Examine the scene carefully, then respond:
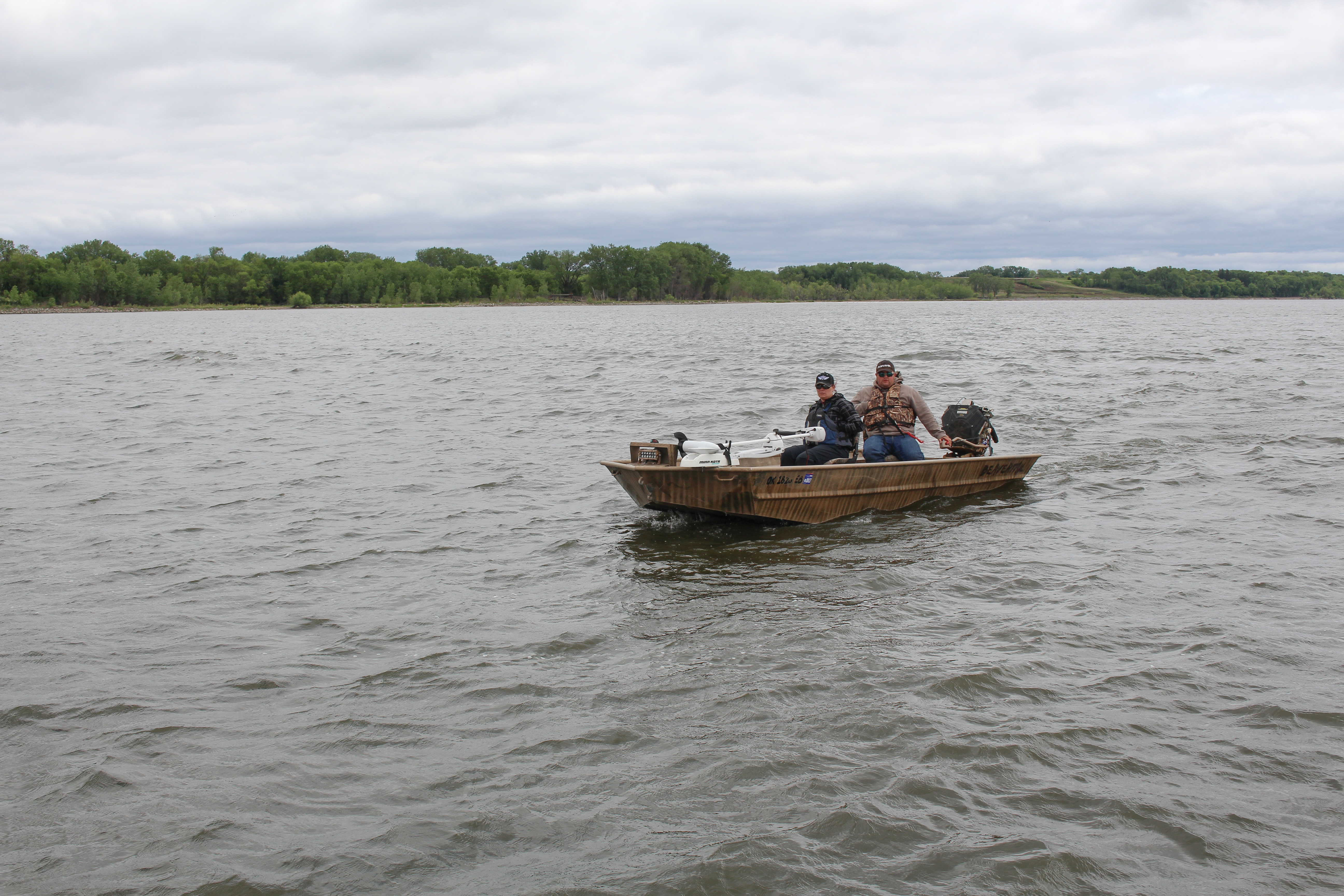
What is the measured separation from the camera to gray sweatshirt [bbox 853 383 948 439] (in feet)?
40.3

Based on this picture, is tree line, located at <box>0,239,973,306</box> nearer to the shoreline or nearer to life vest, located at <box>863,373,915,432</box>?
the shoreline

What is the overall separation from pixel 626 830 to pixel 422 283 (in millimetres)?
148973

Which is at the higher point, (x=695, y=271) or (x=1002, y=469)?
(x=695, y=271)

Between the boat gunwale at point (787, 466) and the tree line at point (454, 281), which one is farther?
the tree line at point (454, 281)

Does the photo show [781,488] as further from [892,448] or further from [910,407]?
[910,407]

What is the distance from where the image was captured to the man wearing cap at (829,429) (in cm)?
1141

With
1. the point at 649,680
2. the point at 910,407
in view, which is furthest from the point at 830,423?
the point at 649,680

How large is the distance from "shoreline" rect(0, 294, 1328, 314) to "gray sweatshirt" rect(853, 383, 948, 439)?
120 meters

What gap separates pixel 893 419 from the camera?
40.3ft

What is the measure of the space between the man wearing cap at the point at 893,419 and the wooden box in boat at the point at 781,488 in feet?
1.55

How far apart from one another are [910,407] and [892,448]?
24.0 inches

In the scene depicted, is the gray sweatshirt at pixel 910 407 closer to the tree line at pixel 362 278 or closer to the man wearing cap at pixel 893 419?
the man wearing cap at pixel 893 419

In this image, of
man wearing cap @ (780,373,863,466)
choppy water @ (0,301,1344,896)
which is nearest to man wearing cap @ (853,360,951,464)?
man wearing cap @ (780,373,863,466)

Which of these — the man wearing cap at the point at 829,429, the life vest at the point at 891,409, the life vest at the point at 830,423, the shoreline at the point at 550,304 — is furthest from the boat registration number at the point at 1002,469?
the shoreline at the point at 550,304
